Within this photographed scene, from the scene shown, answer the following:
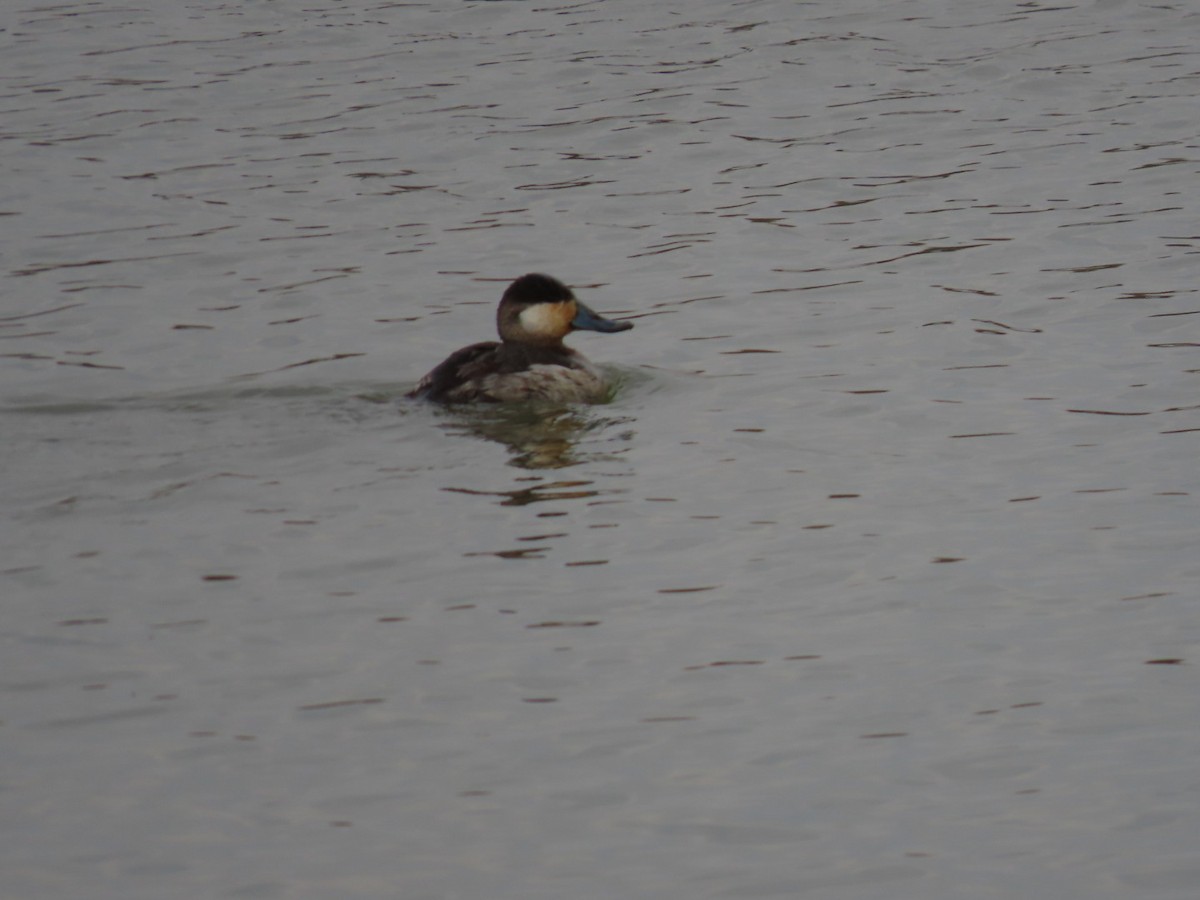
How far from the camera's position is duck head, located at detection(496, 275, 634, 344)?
37.9 ft

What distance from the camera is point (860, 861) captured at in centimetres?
579

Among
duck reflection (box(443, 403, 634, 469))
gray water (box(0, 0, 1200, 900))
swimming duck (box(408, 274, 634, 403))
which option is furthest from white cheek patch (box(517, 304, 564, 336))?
duck reflection (box(443, 403, 634, 469))

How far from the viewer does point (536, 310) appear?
457 inches

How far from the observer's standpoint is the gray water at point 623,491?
6.04 metres

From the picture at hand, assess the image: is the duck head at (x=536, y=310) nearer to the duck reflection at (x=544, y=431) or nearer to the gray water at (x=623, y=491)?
the gray water at (x=623, y=491)

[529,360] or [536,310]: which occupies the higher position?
[536,310]

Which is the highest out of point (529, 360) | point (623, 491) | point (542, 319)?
point (542, 319)

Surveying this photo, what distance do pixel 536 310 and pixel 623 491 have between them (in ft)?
8.20

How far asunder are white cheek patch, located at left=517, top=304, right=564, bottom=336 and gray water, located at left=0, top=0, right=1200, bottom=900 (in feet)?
2.02

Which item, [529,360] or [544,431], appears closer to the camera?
Result: [544,431]

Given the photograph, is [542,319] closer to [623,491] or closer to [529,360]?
[529,360]

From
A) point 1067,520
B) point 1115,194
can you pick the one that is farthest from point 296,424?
point 1115,194

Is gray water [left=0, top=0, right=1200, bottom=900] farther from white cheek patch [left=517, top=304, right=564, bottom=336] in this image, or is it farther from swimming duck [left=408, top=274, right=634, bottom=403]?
white cheek patch [left=517, top=304, right=564, bottom=336]

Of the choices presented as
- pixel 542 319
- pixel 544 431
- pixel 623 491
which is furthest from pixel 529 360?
pixel 623 491
